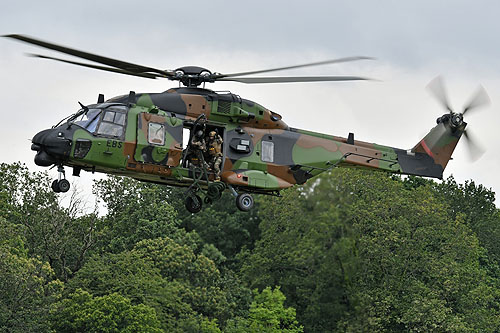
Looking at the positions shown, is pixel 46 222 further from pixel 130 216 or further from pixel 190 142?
pixel 190 142

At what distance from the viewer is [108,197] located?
243ft

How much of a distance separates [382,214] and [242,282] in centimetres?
1161

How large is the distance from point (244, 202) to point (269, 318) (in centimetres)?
3169

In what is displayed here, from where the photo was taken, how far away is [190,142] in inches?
1251

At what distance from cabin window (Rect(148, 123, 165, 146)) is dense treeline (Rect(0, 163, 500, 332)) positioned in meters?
18.4

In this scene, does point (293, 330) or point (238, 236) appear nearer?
point (293, 330)

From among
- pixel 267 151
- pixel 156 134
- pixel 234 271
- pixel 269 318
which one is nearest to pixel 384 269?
pixel 269 318

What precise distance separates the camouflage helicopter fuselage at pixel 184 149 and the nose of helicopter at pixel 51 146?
0.03 meters

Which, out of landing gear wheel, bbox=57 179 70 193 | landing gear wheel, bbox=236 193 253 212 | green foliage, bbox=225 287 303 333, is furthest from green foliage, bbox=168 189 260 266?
landing gear wheel, bbox=57 179 70 193

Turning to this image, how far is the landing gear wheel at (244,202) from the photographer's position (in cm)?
3231

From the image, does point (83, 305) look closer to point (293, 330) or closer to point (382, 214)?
point (293, 330)

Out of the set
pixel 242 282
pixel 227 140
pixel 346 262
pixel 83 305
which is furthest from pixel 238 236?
pixel 227 140

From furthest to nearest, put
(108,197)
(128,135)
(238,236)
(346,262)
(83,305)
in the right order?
1. (238,236)
2. (108,197)
3. (83,305)
4. (346,262)
5. (128,135)

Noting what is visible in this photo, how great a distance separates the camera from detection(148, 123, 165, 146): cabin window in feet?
102
